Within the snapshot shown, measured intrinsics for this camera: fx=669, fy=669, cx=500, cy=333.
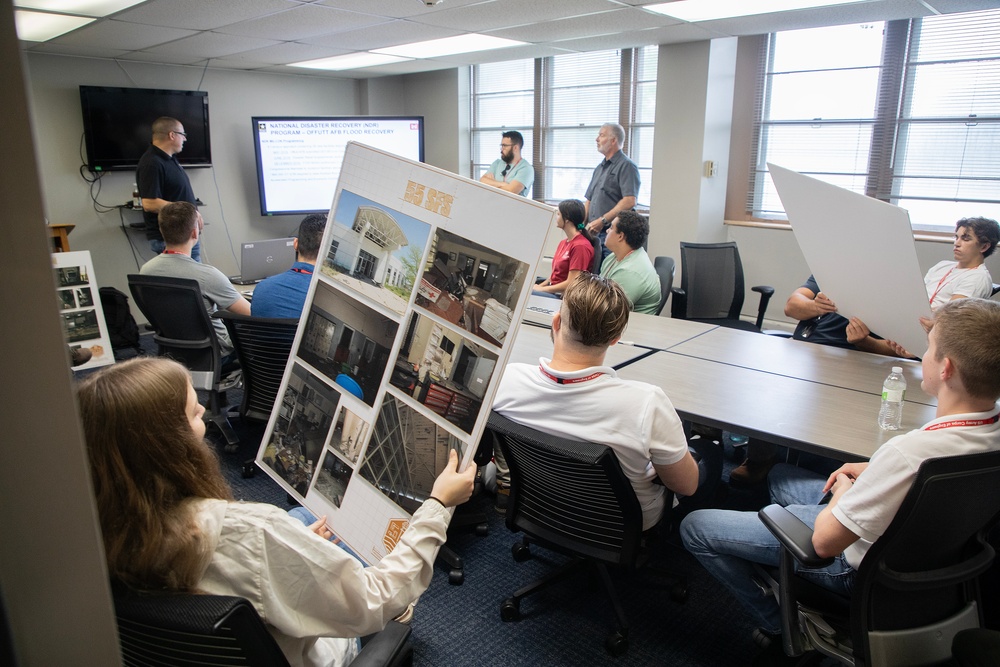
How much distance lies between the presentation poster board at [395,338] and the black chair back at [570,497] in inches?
23.1

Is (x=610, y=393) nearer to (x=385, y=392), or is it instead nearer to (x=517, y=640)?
(x=385, y=392)

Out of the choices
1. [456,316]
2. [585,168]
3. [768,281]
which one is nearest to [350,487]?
[456,316]

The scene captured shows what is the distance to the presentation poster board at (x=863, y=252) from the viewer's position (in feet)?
7.49

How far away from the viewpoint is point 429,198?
1293 millimetres

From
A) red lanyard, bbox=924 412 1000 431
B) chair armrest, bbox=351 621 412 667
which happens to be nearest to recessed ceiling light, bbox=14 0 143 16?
chair armrest, bbox=351 621 412 667

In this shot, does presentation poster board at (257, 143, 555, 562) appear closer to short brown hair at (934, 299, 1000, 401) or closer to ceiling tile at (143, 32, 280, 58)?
short brown hair at (934, 299, 1000, 401)

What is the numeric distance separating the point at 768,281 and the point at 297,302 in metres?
4.30

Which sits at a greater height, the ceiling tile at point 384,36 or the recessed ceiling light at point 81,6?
the ceiling tile at point 384,36

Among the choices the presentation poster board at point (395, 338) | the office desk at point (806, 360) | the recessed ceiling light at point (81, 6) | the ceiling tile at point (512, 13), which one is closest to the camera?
the presentation poster board at point (395, 338)

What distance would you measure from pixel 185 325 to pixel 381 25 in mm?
2687

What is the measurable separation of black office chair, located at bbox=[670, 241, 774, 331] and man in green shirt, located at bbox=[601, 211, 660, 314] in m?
0.63

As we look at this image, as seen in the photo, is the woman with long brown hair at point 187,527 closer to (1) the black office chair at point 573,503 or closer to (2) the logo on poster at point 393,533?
(2) the logo on poster at point 393,533

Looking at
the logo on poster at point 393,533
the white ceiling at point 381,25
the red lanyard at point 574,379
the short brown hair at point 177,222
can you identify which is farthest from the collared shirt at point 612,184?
the logo on poster at point 393,533

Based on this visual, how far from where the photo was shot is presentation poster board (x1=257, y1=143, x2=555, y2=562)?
1176mm
